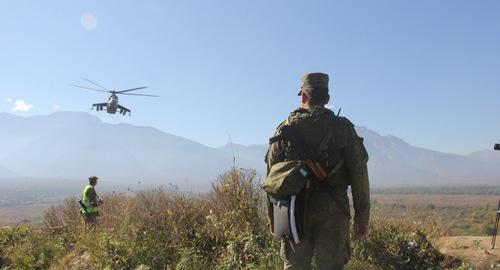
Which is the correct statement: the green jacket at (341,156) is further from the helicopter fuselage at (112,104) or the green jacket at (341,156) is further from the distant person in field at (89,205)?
the helicopter fuselage at (112,104)

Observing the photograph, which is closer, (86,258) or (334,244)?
(334,244)

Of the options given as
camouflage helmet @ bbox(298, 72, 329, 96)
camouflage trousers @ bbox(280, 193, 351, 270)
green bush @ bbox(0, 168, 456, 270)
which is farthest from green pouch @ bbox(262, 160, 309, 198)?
green bush @ bbox(0, 168, 456, 270)

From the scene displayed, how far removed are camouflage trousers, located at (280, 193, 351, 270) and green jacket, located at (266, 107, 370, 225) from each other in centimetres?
11

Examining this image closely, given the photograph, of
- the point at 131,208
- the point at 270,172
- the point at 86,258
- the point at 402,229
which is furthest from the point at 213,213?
the point at 270,172

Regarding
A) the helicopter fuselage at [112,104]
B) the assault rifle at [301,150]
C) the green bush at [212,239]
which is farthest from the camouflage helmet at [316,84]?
the helicopter fuselage at [112,104]

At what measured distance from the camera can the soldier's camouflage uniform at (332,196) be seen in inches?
155

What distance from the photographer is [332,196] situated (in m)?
4.00

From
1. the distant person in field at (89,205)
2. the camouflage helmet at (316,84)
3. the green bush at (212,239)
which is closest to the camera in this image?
the camouflage helmet at (316,84)

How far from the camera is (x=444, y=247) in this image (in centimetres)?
715

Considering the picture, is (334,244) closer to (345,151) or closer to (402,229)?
(345,151)

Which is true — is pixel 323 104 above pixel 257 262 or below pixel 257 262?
above

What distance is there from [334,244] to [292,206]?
1.58 ft

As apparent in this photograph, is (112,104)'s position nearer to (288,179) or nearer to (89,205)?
(89,205)

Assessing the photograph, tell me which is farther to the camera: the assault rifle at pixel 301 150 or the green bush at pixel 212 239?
the green bush at pixel 212 239
